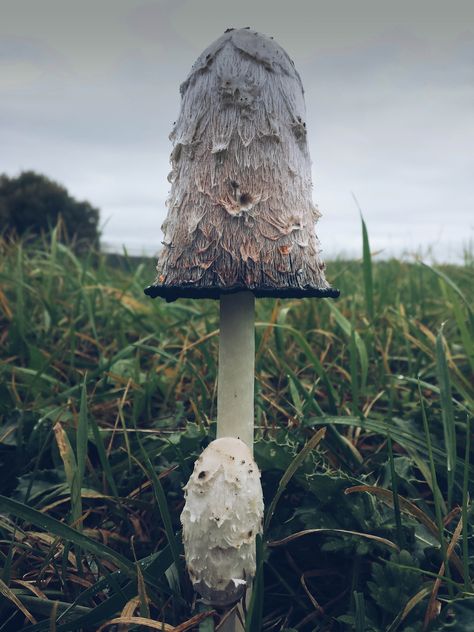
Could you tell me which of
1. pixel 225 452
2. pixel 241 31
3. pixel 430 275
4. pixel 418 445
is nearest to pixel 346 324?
pixel 418 445

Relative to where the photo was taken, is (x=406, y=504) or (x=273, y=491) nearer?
(x=406, y=504)

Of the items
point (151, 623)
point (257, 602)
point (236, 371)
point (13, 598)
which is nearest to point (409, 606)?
point (257, 602)

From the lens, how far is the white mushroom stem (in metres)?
1.76

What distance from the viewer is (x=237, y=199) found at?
1616 mm

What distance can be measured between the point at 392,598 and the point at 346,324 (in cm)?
146

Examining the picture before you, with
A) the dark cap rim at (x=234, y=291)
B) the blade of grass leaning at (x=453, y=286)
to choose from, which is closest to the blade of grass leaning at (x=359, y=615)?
the dark cap rim at (x=234, y=291)

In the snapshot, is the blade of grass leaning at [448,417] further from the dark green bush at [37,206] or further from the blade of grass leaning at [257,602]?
the dark green bush at [37,206]

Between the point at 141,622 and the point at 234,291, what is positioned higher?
the point at 234,291

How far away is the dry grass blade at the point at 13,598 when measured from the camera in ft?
5.41

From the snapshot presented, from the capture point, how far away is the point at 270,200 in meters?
1.63

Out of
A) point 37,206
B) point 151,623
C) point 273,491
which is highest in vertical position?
point 37,206

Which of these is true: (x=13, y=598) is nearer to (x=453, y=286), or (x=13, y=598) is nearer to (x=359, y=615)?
(x=359, y=615)

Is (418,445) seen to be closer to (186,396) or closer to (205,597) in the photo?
(205,597)

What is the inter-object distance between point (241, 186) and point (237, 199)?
40 millimetres
